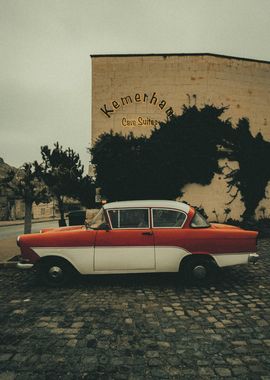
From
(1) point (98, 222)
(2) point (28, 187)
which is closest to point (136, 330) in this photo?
(1) point (98, 222)

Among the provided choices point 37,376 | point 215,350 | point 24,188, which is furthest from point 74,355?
point 24,188

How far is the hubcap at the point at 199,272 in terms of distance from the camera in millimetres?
5344

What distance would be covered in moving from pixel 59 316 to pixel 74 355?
1084 mm

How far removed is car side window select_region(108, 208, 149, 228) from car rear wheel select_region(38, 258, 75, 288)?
4.01 ft

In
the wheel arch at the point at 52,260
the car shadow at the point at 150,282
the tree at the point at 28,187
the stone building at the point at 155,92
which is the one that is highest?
the stone building at the point at 155,92

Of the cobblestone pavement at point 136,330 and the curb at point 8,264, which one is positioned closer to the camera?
the cobblestone pavement at point 136,330

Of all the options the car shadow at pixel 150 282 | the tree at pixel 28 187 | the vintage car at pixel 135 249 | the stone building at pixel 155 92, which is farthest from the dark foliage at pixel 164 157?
the vintage car at pixel 135 249

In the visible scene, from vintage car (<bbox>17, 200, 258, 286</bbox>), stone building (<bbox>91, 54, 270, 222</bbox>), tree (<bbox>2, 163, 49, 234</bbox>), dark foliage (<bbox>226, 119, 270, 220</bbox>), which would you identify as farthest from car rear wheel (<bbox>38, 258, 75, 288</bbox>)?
dark foliage (<bbox>226, 119, 270, 220</bbox>)

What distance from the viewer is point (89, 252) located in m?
5.30

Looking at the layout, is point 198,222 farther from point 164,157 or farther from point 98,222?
point 164,157

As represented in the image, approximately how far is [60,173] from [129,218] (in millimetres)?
7718

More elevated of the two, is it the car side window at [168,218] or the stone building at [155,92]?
the stone building at [155,92]

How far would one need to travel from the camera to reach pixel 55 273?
5344 millimetres

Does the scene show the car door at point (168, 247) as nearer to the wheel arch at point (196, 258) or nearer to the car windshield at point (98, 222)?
the wheel arch at point (196, 258)
